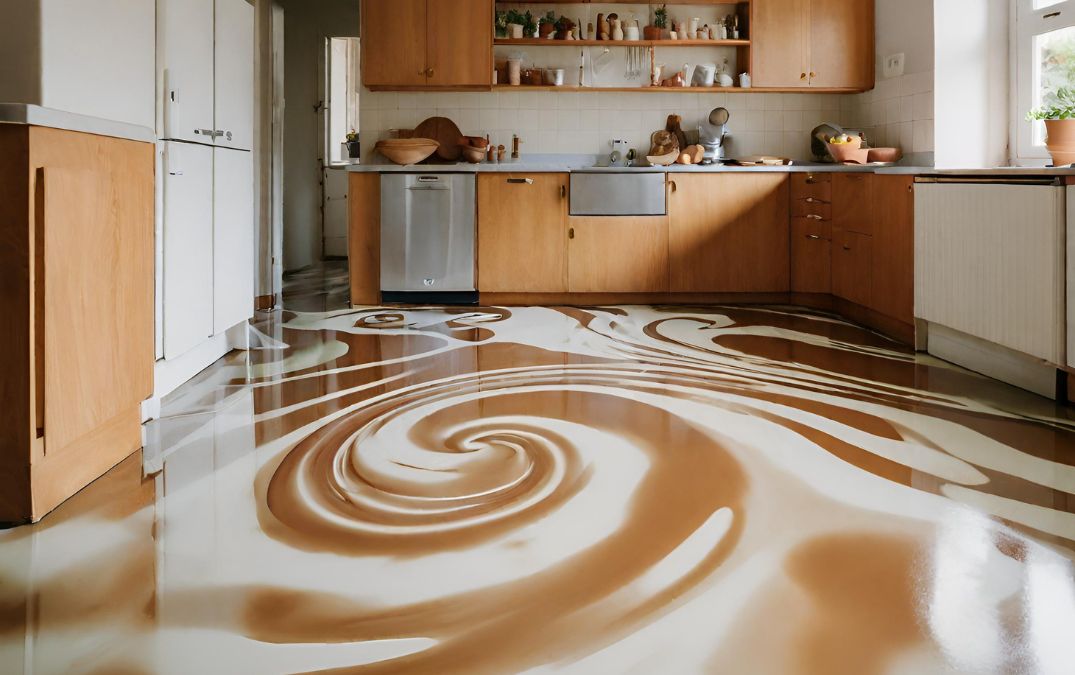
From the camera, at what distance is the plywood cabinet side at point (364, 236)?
18.8 ft

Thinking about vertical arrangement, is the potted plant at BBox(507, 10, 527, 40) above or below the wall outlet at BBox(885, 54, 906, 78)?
above

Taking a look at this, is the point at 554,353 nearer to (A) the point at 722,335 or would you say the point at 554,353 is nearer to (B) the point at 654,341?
(B) the point at 654,341

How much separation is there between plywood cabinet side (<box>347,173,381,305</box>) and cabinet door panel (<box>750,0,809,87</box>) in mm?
2557

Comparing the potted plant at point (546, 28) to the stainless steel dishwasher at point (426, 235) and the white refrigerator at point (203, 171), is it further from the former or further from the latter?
the white refrigerator at point (203, 171)

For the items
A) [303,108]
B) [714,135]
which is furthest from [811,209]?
[303,108]

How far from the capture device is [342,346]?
4.34 m

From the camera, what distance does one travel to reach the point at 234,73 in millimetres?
4051

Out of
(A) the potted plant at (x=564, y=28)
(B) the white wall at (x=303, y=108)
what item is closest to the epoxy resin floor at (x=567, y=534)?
(A) the potted plant at (x=564, y=28)

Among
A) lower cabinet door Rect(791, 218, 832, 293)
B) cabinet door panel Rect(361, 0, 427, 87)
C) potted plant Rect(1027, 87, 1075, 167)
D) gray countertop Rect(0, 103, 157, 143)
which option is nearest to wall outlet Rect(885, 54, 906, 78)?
lower cabinet door Rect(791, 218, 832, 293)

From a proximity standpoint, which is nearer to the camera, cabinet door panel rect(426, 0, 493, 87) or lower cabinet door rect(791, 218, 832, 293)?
lower cabinet door rect(791, 218, 832, 293)

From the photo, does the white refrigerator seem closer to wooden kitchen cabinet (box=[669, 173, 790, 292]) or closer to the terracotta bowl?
wooden kitchen cabinet (box=[669, 173, 790, 292])

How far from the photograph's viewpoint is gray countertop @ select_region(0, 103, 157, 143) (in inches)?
74.6

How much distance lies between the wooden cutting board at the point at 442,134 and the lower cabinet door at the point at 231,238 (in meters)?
1.97

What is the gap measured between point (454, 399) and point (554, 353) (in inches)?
39.2
